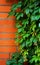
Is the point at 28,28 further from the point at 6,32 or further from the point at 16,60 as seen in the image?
the point at 16,60

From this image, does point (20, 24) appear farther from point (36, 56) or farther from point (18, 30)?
point (36, 56)

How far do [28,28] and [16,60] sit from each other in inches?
14.6

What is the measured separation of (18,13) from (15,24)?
0.15 m

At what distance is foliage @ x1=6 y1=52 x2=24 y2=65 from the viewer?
7.11 ft

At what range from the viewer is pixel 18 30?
2.15m

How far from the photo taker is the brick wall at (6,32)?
2260 mm

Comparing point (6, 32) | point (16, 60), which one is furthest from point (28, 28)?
point (16, 60)

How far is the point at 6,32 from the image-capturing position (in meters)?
2.28

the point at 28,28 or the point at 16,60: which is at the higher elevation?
the point at 28,28

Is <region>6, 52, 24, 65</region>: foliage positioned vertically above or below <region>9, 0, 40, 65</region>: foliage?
below

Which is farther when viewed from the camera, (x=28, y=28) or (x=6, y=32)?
(x=6, y=32)

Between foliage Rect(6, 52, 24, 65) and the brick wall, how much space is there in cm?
9

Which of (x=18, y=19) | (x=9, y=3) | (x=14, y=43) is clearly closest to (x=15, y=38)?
(x=14, y=43)

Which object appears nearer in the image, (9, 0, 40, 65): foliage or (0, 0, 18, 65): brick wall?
(9, 0, 40, 65): foliage
